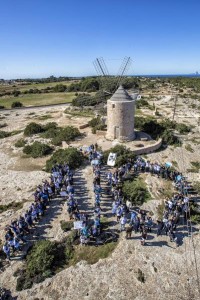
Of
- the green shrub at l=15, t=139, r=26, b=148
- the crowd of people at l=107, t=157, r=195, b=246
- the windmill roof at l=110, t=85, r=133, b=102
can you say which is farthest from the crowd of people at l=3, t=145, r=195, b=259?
the green shrub at l=15, t=139, r=26, b=148

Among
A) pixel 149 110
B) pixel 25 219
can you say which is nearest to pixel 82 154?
pixel 25 219

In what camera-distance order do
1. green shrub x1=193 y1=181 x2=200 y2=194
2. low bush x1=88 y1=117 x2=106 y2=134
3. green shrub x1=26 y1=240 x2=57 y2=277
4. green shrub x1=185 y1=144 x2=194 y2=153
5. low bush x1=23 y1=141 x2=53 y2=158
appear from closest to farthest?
green shrub x1=26 y1=240 x2=57 y2=277 < green shrub x1=193 y1=181 x2=200 y2=194 < low bush x1=23 y1=141 x2=53 y2=158 < green shrub x1=185 y1=144 x2=194 y2=153 < low bush x1=88 y1=117 x2=106 y2=134

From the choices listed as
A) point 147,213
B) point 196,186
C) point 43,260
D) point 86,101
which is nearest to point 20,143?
point 147,213

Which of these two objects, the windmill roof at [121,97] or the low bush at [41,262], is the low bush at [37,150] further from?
the low bush at [41,262]

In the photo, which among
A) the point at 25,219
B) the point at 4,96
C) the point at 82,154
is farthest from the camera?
the point at 4,96

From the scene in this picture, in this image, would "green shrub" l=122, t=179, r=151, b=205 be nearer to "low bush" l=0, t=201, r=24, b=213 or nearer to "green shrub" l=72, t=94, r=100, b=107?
"low bush" l=0, t=201, r=24, b=213

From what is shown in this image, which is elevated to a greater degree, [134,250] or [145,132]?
[145,132]

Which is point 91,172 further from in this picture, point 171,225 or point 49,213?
point 171,225
